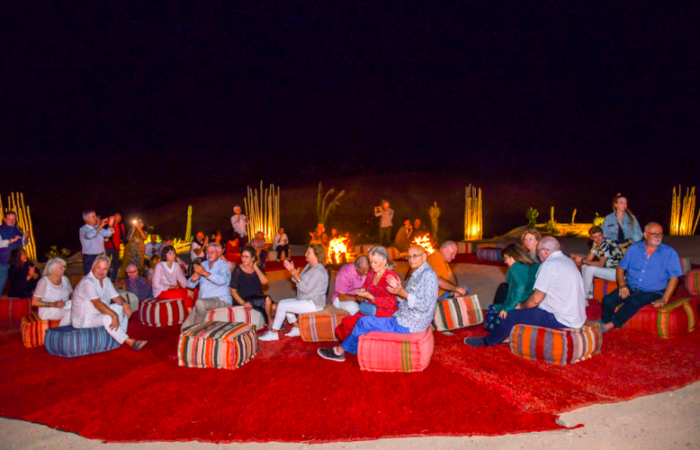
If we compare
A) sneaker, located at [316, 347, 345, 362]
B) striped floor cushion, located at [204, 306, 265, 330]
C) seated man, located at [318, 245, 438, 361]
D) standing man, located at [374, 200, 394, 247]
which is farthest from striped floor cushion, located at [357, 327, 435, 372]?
standing man, located at [374, 200, 394, 247]

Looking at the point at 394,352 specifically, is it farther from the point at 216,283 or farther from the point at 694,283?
the point at 694,283

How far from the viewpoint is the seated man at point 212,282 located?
546cm

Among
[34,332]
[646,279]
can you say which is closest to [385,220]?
[646,279]

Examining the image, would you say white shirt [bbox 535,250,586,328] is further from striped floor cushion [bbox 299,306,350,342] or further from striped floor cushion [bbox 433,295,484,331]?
striped floor cushion [bbox 299,306,350,342]

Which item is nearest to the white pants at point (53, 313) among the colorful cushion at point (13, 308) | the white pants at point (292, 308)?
the colorful cushion at point (13, 308)

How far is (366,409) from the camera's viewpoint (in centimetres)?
343

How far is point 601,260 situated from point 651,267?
3.97 ft

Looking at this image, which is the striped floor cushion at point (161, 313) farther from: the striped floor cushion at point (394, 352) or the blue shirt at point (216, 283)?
the striped floor cushion at point (394, 352)

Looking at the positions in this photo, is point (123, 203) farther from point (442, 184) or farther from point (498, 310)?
point (498, 310)

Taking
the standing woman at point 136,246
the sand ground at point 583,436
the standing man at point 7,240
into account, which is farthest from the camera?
the standing woman at point 136,246

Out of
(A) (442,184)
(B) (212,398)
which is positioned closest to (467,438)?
(B) (212,398)

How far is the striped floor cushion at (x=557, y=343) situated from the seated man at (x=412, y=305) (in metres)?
0.91

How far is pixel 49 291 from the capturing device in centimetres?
526

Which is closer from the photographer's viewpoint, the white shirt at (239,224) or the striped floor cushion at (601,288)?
the striped floor cushion at (601,288)
